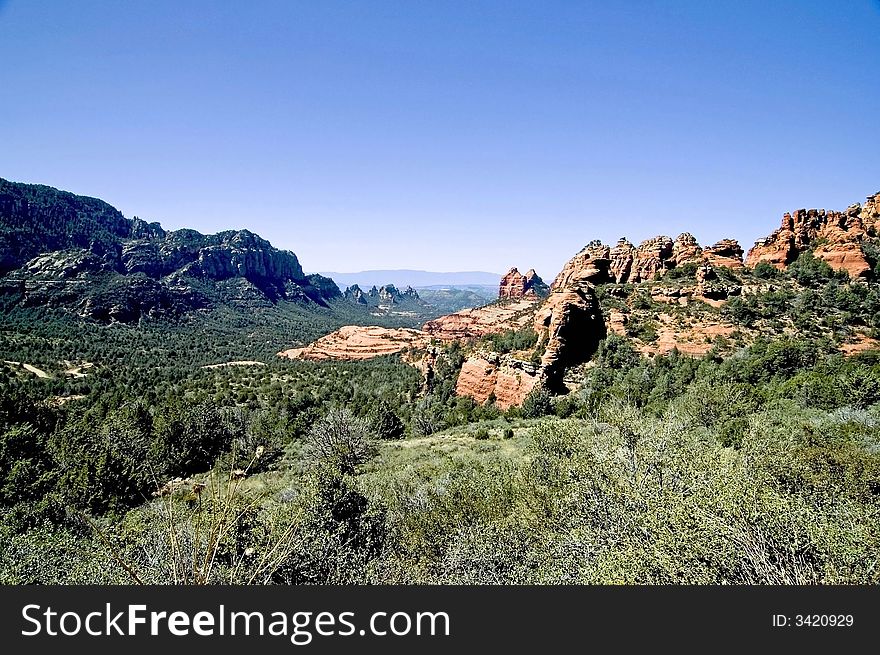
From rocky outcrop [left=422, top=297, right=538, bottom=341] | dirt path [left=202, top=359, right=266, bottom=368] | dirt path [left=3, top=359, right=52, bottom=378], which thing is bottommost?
dirt path [left=202, top=359, right=266, bottom=368]

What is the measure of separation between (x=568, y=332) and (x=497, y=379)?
1095 cm

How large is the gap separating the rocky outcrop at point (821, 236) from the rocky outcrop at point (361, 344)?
63.8 metres

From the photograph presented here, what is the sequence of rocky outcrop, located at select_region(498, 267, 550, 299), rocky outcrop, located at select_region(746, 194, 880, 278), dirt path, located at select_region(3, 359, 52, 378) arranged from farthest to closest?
rocky outcrop, located at select_region(498, 267, 550, 299), dirt path, located at select_region(3, 359, 52, 378), rocky outcrop, located at select_region(746, 194, 880, 278)

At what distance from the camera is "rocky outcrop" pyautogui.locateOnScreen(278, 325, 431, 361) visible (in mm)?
A: 94312

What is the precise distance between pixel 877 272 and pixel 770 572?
6627 centimetres

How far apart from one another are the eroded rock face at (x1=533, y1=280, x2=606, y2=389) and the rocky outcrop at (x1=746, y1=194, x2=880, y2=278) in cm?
3251

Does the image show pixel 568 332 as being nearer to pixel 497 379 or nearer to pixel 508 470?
pixel 497 379

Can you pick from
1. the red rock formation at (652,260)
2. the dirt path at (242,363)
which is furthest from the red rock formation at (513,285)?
the dirt path at (242,363)

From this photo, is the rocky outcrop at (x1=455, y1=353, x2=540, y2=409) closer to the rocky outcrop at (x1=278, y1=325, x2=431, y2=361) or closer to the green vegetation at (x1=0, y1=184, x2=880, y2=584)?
the green vegetation at (x1=0, y1=184, x2=880, y2=584)

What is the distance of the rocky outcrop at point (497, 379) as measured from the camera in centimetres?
4747

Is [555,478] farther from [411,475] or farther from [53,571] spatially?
[53,571]

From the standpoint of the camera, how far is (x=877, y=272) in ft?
169

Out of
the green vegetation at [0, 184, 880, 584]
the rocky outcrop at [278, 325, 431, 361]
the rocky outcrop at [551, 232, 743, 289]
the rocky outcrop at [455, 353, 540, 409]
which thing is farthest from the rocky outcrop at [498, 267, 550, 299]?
the rocky outcrop at [455, 353, 540, 409]

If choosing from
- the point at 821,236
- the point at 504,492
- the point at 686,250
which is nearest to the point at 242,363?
the point at 504,492
